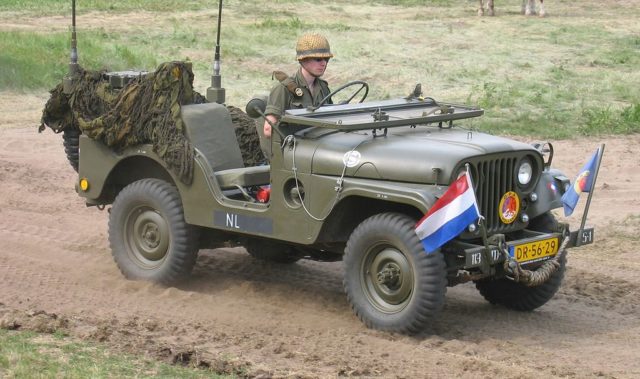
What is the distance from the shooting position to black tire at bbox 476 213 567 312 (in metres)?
8.84

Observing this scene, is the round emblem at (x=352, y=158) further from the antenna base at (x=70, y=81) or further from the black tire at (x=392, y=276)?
the antenna base at (x=70, y=81)

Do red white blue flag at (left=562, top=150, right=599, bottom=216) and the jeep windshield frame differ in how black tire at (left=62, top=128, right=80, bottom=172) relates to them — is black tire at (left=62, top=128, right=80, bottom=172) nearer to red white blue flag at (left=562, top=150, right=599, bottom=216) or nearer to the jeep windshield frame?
the jeep windshield frame

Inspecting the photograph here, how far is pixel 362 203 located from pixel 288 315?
37.1 inches

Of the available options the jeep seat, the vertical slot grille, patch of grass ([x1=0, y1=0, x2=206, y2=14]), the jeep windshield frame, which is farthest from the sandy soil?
patch of grass ([x1=0, y1=0, x2=206, y2=14])

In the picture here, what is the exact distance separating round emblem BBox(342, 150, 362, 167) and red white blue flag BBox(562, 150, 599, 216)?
1.46m

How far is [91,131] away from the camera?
9.70 m

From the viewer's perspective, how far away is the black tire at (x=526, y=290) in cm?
884

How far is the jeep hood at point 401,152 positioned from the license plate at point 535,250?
60 centimetres

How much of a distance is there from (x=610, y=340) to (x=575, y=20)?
67.3 feet

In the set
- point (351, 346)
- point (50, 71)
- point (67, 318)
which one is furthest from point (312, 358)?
point (50, 71)

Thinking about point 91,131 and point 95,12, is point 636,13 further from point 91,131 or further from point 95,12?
point 91,131

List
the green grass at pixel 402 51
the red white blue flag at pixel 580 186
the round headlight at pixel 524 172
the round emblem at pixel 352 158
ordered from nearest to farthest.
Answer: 1. the round emblem at pixel 352 158
2. the round headlight at pixel 524 172
3. the red white blue flag at pixel 580 186
4. the green grass at pixel 402 51

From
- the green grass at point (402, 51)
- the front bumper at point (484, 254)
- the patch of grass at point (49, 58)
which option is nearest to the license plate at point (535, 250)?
the front bumper at point (484, 254)

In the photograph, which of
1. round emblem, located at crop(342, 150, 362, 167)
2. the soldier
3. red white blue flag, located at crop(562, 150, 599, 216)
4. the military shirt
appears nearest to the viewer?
round emblem, located at crop(342, 150, 362, 167)
